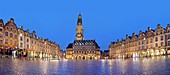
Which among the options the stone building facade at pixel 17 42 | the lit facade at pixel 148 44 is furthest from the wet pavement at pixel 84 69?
the lit facade at pixel 148 44

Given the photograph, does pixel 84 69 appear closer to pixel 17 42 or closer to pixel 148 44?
pixel 17 42

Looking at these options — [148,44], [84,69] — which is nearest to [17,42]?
[148,44]

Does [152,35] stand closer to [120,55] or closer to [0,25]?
[120,55]

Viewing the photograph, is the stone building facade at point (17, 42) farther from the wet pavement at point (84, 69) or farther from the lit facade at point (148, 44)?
the wet pavement at point (84, 69)

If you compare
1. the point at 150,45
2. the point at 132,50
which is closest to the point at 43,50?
the point at 132,50

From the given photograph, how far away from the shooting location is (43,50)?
12206 cm

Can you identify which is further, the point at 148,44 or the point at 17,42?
the point at 148,44

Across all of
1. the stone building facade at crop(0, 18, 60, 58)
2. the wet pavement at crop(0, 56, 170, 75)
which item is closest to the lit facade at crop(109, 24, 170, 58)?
the stone building facade at crop(0, 18, 60, 58)

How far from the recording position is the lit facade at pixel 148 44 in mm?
87206

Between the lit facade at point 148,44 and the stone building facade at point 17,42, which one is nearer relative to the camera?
the stone building facade at point 17,42

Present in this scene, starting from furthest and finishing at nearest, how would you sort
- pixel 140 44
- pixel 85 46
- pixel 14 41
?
pixel 85 46 < pixel 140 44 < pixel 14 41

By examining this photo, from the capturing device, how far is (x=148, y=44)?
10025cm

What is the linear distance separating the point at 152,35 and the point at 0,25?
59943mm

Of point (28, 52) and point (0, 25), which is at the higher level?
point (0, 25)
